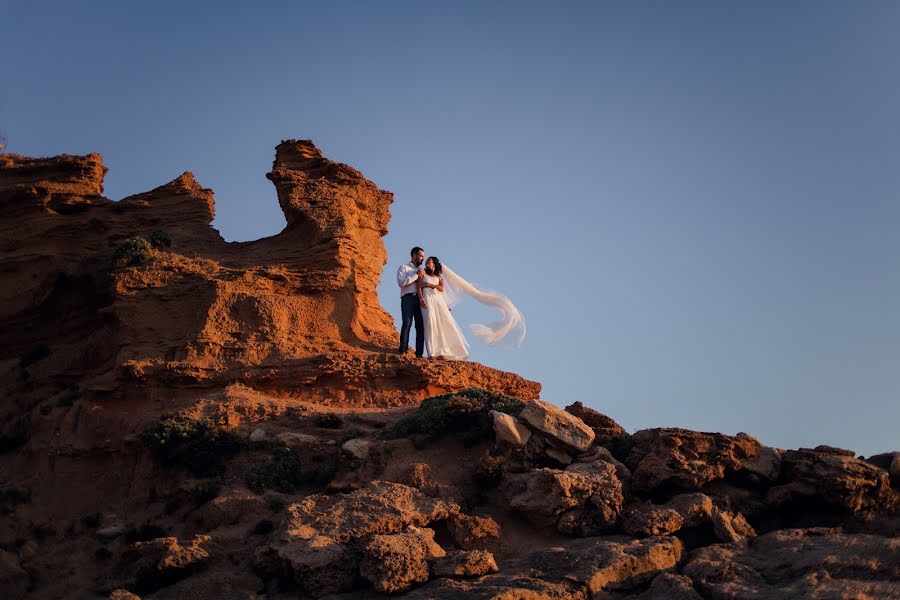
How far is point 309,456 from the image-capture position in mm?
13867

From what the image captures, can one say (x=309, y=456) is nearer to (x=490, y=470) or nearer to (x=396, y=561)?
(x=490, y=470)

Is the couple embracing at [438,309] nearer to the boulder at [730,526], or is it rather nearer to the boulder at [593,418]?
the boulder at [593,418]

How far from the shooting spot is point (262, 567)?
Result: 34.7 feet

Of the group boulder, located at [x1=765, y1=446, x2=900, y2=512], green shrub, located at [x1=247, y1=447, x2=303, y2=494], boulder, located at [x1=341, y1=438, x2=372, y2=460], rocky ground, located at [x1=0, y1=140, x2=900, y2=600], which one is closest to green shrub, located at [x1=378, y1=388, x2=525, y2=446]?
rocky ground, located at [x1=0, y1=140, x2=900, y2=600]

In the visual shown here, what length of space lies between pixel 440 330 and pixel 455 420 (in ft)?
13.3

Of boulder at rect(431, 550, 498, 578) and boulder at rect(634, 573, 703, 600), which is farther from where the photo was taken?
boulder at rect(431, 550, 498, 578)

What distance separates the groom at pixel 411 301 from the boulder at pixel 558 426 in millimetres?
4855

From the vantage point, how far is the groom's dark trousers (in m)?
17.3

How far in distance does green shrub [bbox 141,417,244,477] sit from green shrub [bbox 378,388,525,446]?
2770mm

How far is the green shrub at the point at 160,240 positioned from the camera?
1898 cm

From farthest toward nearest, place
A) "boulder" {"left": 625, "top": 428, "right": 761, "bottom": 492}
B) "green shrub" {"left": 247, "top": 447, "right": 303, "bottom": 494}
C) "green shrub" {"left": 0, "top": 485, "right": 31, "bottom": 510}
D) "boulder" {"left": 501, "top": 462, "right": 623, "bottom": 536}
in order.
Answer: "green shrub" {"left": 0, "top": 485, "right": 31, "bottom": 510} < "green shrub" {"left": 247, "top": 447, "right": 303, "bottom": 494} < "boulder" {"left": 625, "top": 428, "right": 761, "bottom": 492} < "boulder" {"left": 501, "top": 462, "right": 623, "bottom": 536}

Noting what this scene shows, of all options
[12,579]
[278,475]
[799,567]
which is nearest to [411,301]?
[278,475]

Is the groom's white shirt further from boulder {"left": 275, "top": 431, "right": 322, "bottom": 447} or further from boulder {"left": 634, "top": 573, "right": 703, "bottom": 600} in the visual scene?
boulder {"left": 634, "top": 573, "right": 703, "bottom": 600}

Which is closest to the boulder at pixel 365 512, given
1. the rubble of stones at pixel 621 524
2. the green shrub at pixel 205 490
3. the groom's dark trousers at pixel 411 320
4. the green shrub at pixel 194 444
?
the rubble of stones at pixel 621 524
